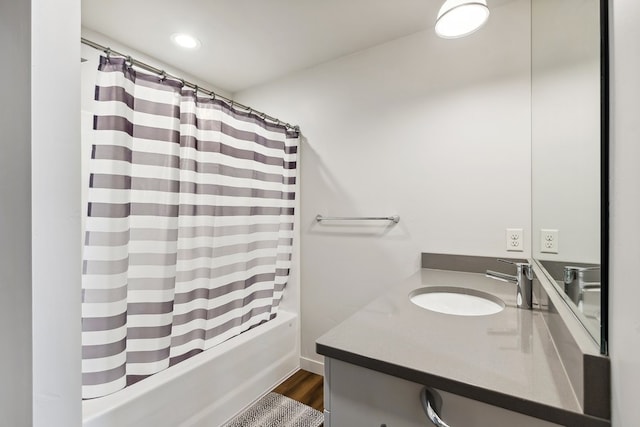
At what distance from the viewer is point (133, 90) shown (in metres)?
1.24

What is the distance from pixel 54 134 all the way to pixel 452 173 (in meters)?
1.77

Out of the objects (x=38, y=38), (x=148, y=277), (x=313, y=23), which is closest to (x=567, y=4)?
(x=313, y=23)

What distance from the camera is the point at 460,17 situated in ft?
3.82

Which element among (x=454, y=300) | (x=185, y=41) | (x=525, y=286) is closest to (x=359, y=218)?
(x=454, y=300)

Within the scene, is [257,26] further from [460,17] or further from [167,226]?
[167,226]

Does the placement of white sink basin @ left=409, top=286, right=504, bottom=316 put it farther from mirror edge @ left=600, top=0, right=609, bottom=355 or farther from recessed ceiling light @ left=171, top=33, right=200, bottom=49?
recessed ceiling light @ left=171, top=33, right=200, bottom=49

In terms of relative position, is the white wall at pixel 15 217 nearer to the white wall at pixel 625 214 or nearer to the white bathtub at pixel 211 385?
the white bathtub at pixel 211 385

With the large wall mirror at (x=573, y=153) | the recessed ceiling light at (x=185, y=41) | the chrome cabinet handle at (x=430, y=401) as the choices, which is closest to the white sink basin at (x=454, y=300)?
the large wall mirror at (x=573, y=153)

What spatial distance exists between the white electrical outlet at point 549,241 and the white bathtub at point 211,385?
1.63m

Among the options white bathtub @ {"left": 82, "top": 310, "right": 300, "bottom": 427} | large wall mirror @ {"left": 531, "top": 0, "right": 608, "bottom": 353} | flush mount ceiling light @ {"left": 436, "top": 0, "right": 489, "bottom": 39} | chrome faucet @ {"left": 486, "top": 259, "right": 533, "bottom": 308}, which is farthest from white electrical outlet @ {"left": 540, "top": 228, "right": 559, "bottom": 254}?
Answer: white bathtub @ {"left": 82, "top": 310, "right": 300, "bottom": 427}

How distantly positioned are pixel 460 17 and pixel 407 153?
0.77m

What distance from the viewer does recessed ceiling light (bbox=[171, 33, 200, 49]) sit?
1.79 m

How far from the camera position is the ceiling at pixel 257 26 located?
153 centimetres

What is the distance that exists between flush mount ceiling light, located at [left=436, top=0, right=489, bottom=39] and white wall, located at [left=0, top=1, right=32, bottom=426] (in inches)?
A: 52.5
